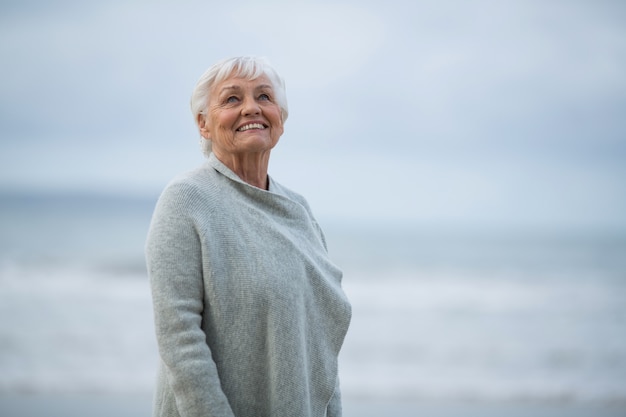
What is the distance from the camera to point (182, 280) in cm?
143

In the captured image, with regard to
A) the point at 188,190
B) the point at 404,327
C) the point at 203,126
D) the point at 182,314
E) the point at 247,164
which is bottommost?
the point at 182,314

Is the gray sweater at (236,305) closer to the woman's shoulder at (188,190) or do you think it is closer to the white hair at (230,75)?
the woman's shoulder at (188,190)

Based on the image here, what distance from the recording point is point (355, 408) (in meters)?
4.80

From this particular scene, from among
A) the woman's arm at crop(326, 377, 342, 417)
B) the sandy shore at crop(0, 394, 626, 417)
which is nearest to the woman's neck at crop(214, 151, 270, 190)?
the woman's arm at crop(326, 377, 342, 417)

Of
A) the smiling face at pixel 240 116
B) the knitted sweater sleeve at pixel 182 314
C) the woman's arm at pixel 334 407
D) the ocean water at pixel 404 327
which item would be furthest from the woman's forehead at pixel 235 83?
the ocean water at pixel 404 327

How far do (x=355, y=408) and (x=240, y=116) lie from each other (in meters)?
3.65

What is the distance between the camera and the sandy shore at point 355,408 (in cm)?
446

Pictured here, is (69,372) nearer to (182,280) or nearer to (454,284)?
(182,280)

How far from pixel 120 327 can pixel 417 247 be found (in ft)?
53.3

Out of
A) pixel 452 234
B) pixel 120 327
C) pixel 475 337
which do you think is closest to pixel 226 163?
pixel 120 327

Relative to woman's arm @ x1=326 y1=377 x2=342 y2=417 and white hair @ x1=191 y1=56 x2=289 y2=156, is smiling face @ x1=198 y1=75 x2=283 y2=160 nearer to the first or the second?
white hair @ x1=191 y1=56 x2=289 y2=156

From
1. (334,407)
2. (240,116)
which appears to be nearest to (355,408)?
(334,407)

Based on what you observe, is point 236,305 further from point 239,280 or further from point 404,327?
point 404,327

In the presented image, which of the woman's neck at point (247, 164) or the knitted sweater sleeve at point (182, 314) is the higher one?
the woman's neck at point (247, 164)
